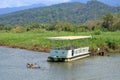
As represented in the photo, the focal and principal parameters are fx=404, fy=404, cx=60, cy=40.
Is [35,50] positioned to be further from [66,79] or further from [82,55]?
[66,79]

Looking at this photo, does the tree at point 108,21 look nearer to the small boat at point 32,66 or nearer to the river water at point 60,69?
the river water at point 60,69

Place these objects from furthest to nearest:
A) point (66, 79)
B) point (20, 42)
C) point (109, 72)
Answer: point (20, 42), point (109, 72), point (66, 79)

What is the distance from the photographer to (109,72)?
42.0 m

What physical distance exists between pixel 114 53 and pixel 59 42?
854cm

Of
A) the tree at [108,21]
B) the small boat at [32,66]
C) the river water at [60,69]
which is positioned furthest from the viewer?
the tree at [108,21]

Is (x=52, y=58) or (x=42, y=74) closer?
(x=42, y=74)

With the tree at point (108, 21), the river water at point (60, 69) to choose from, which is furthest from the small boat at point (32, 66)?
the tree at point (108, 21)

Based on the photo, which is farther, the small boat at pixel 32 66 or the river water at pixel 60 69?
the small boat at pixel 32 66

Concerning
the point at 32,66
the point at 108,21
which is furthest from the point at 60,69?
the point at 108,21

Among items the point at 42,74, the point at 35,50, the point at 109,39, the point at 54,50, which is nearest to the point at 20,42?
the point at 35,50

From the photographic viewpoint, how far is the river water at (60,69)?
39.5 meters

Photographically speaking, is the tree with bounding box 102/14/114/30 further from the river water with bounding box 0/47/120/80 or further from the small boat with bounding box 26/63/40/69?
the small boat with bounding box 26/63/40/69

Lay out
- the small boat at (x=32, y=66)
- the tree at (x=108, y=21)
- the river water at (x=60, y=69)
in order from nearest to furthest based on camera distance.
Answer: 1. the river water at (x=60, y=69)
2. the small boat at (x=32, y=66)
3. the tree at (x=108, y=21)

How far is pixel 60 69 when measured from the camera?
4428 cm
